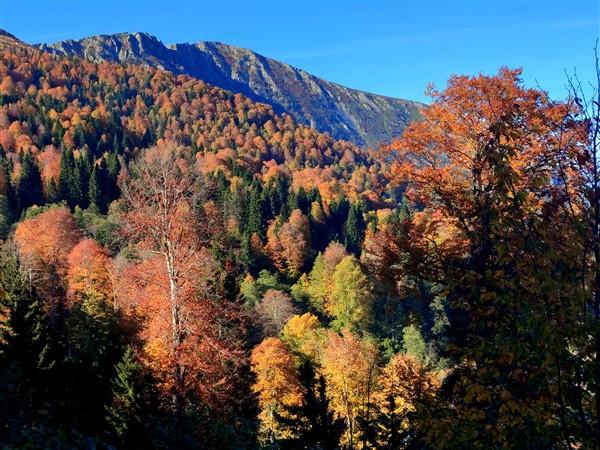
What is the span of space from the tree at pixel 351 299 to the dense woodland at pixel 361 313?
0.24 meters

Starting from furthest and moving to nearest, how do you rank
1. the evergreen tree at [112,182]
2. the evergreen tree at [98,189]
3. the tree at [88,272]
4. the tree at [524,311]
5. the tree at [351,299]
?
1. the evergreen tree at [112,182]
2. the evergreen tree at [98,189]
3. the tree at [351,299]
4. the tree at [88,272]
5. the tree at [524,311]

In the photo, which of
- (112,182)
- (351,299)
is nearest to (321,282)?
(351,299)

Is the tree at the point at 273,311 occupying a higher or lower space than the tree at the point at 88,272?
lower

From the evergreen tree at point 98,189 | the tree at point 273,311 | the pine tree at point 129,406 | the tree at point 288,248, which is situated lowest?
the pine tree at point 129,406

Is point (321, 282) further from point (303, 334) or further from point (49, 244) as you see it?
Result: point (49, 244)

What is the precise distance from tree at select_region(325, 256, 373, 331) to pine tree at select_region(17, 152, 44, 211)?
52164 millimetres

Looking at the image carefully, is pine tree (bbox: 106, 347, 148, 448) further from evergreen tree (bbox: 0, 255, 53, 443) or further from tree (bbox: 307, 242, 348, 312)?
tree (bbox: 307, 242, 348, 312)

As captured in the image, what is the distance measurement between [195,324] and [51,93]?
547 ft

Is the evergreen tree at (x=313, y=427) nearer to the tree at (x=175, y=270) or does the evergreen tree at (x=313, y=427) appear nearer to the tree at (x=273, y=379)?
the tree at (x=175, y=270)

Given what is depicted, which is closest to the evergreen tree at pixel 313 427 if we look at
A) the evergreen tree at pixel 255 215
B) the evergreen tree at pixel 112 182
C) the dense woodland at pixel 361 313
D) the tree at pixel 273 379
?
the dense woodland at pixel 361 313

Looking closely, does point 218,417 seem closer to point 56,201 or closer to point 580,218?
point 580,218

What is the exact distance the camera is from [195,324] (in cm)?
1216

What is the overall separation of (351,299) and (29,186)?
5746cm

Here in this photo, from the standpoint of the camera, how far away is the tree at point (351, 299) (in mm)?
54562
